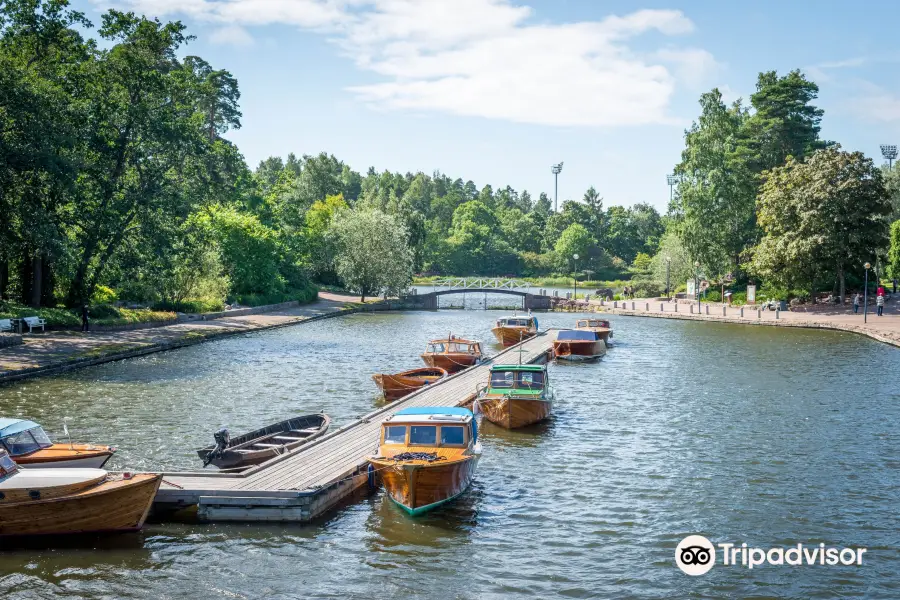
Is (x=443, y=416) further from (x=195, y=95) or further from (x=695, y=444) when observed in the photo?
(x=195, y=95)

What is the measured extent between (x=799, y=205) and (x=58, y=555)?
2973 inches

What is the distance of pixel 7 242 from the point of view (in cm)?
4944

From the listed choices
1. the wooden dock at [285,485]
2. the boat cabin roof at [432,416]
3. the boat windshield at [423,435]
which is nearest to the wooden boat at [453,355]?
the wooden dock at [285,485]

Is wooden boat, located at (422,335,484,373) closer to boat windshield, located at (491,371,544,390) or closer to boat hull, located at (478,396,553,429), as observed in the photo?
boat windshield, located at (491,371,544,390)

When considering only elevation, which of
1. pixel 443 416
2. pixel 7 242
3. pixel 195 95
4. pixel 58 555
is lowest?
pixel 58 555

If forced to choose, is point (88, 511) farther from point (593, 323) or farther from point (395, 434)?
point (593, 323)

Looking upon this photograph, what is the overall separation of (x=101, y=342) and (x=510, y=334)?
28.6m

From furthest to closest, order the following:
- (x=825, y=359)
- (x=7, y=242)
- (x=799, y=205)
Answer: (x=799, y=205)
(x=825, y=359)
(x=7, y=242)

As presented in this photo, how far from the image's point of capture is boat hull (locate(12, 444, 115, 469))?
22688mm

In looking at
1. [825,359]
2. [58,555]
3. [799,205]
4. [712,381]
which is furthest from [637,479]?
[799,205]

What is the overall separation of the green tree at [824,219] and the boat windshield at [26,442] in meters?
71.1

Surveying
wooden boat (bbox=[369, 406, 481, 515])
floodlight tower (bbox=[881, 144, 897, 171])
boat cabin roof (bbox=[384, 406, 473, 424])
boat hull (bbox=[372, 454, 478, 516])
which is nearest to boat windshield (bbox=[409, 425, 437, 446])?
wooden boat (bbox=[369, 406, 481, 515])

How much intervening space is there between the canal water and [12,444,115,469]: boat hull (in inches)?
99.9

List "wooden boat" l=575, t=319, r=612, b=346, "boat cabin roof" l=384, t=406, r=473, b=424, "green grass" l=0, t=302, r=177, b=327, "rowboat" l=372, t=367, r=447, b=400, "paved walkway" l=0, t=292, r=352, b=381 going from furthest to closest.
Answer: "wooden boat" l=575, t=319, r=612, b=346 < "green grass" l=0, t=302, r=177, b=327 < "paved walkway" l=0, t=292, r=352, b=381 < "rowboat" l=372, t=367, r=447, b=400 < "boat cabin roof" l=384, t=406, r=473, b=424
